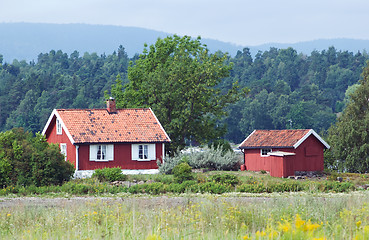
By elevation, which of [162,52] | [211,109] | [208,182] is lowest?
[208,182]

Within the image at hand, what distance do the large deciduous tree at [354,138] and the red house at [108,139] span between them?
22.1m

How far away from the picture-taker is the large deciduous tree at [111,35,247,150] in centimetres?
5562

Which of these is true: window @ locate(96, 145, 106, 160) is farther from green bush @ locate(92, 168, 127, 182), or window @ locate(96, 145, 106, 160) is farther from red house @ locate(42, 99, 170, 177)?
green bush @ locate(92, 168, 127, 182)

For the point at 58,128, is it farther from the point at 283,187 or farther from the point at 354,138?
the point at 354,138

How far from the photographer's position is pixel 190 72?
2215 inches

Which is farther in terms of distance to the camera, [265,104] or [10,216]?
[265,104]

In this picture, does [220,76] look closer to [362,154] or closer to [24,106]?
[362,154]

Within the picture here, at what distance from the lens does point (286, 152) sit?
4547 centimetres

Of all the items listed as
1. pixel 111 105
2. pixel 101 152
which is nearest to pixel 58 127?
pixel 111 105

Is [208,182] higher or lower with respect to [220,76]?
lower

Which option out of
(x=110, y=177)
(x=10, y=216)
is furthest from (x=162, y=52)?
(x=10, y=216)

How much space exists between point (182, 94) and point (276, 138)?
1164 cm

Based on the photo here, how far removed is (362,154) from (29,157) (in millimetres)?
40566

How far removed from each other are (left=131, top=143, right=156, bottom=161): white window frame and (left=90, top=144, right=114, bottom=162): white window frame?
1.70 meters
